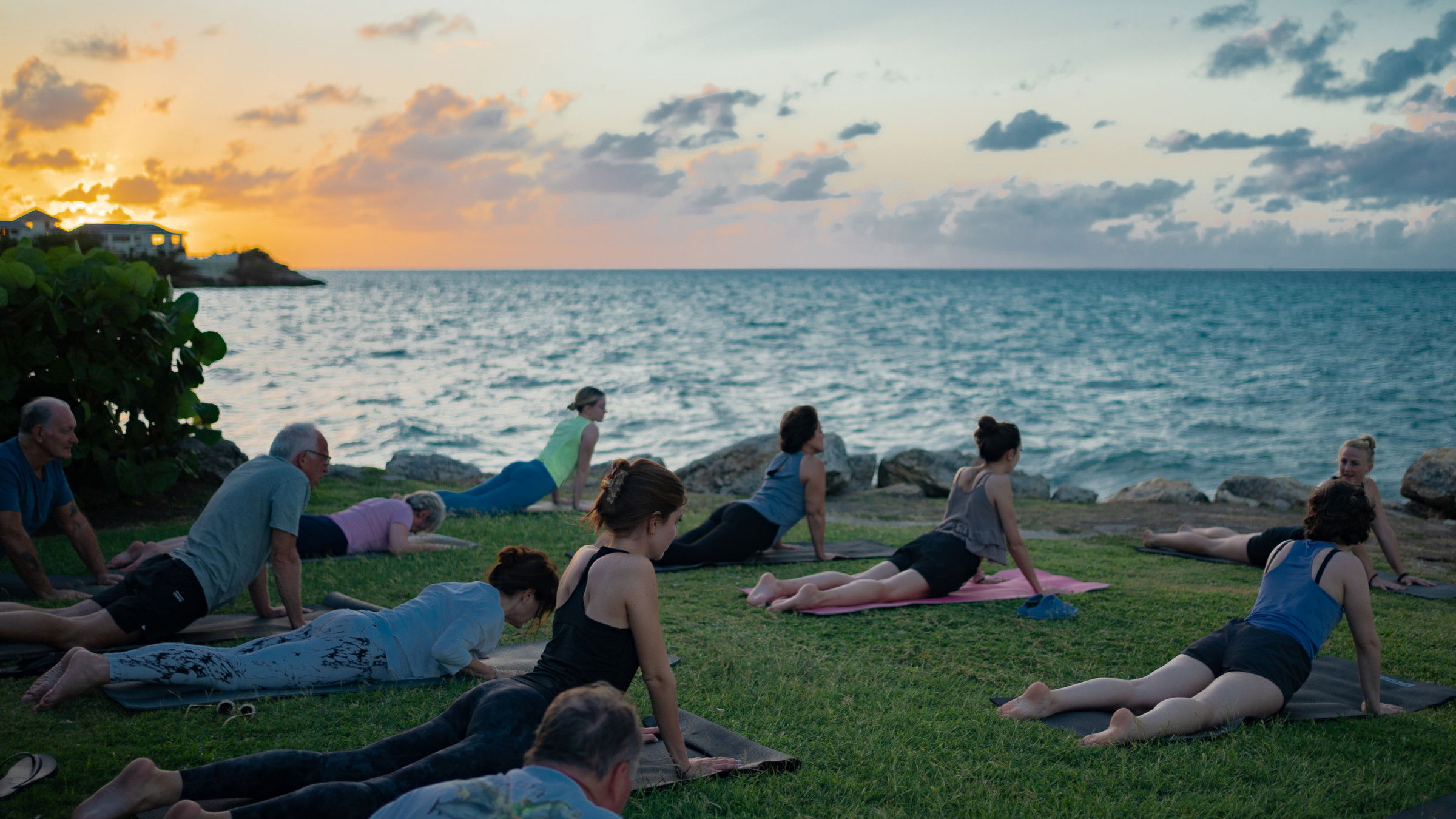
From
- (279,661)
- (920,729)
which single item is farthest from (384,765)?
(920,729)

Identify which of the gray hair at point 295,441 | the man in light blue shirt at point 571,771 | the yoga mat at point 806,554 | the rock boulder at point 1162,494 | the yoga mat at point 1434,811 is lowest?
the rock boulder at point 1162,494

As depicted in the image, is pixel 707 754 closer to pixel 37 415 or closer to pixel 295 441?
pixel 295 441

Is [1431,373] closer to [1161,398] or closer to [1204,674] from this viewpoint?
[1161,398]

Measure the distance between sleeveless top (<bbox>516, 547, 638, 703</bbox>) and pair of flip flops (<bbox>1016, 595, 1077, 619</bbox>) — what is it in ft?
13.3

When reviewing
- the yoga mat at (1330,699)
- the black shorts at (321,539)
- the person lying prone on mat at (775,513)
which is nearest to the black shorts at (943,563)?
the person lying prone on mat at (775,513)

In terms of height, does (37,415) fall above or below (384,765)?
above

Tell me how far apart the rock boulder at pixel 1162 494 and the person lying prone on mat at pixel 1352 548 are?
441 cm

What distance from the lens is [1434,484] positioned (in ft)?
42.6

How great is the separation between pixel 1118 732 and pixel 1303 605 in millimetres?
1363

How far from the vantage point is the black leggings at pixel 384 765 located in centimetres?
307

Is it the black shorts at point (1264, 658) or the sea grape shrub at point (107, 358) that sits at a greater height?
the sea grape shrub at point (107, 358)

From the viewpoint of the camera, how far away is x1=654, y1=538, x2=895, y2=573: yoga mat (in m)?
8.66

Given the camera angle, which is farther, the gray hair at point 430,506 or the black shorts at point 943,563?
the gray hair at point 430,506

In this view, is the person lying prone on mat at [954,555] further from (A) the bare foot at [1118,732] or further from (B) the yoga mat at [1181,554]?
(B) the yoga mat at [1181,554]
